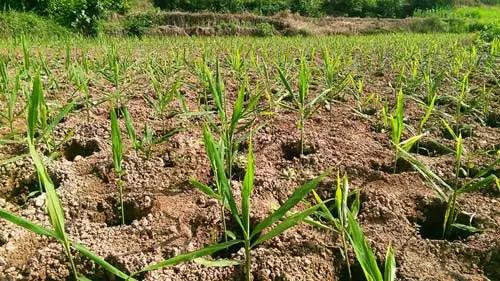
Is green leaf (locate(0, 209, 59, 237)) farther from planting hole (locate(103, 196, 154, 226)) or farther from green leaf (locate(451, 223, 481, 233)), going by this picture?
green leaf (locate(451, 223, 481, 233))

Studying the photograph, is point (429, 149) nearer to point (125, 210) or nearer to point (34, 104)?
point (125, 210)

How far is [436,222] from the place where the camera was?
1.29 m

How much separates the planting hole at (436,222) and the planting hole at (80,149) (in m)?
1.27

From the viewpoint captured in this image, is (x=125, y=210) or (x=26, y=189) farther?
(x=26, y=189)

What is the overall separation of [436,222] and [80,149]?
1.39 meters

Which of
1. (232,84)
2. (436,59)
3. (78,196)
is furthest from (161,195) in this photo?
(436,59)

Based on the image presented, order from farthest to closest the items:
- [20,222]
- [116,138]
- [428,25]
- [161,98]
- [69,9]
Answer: [428,25]
[69,9]
[161,98]
[116,138]
[20,222]

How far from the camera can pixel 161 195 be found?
4.46 feet

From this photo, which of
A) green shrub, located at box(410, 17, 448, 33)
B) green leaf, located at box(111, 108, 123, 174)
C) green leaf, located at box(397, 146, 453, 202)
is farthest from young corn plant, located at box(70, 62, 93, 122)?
green shrub, located at box(410, 17, 448, 33)

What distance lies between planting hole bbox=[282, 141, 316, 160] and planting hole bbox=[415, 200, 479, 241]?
20.8 inches

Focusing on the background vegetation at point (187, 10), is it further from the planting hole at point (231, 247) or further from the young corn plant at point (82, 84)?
the planting hole at point (231, 247)

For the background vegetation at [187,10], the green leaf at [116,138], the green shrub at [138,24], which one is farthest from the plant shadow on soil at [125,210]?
the green shrub at [138,24]

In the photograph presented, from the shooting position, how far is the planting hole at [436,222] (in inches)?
47.8

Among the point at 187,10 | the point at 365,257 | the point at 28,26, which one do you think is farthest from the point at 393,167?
the point at 187,10
